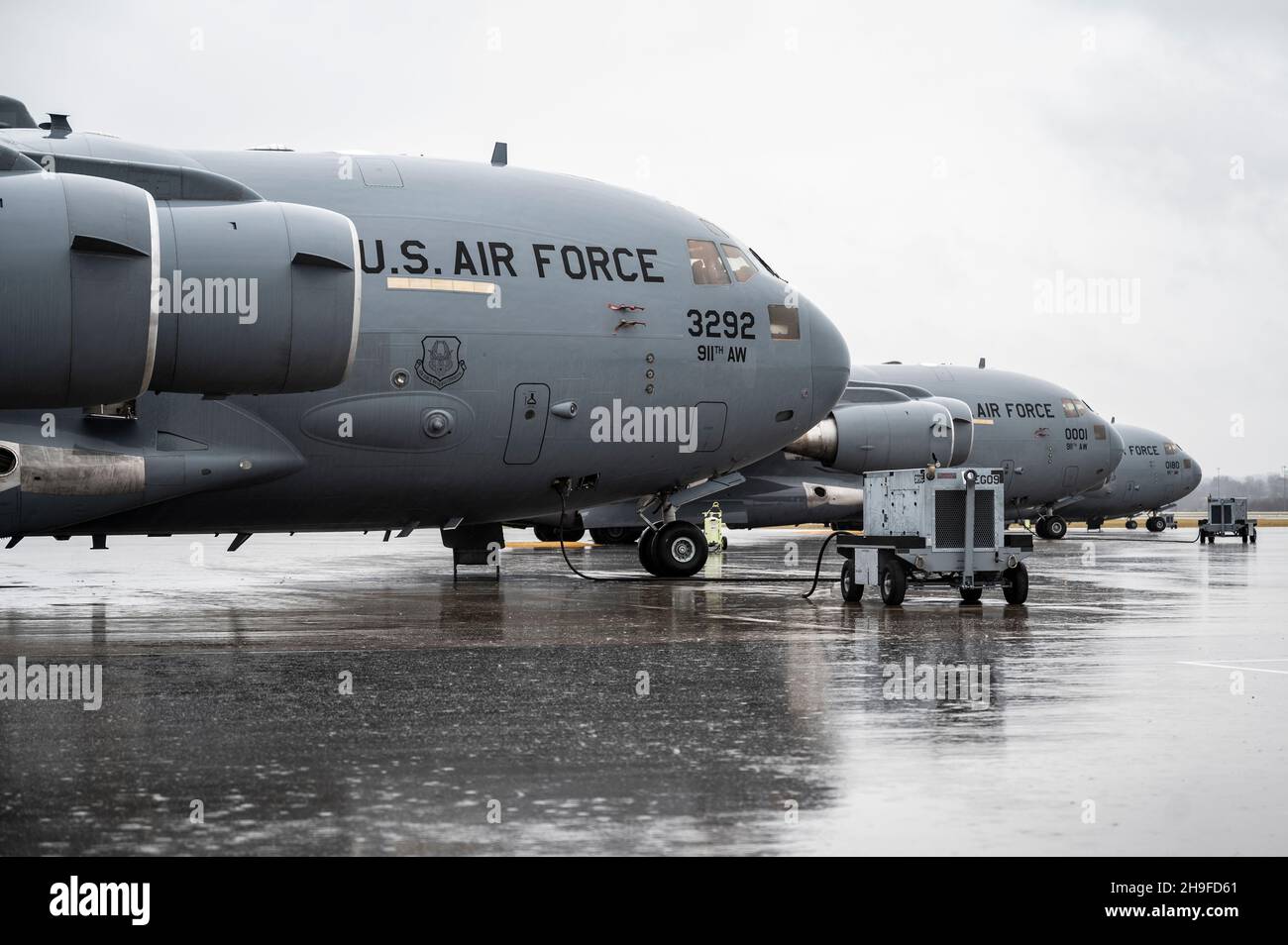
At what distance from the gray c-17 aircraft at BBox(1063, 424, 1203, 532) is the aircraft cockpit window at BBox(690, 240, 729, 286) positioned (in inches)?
1304

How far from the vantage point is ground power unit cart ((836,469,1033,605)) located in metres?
16.9

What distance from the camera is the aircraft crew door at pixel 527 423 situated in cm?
1778

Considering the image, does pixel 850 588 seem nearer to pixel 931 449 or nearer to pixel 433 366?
pixel 433 366

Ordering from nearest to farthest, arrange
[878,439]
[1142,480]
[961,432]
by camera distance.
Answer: [878,439] < [961,432] < [1142,480]

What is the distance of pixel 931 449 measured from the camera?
86.8ft

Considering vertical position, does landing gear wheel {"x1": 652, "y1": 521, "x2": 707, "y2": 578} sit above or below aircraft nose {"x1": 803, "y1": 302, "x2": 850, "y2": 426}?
below

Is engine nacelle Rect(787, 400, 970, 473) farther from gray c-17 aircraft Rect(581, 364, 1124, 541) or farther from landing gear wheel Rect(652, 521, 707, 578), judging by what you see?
landing gear wheel Rect(652, 521, 707, 578)

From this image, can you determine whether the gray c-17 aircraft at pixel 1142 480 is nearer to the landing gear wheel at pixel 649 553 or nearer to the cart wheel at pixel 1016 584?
the landing gear wheel at pixel 649 553

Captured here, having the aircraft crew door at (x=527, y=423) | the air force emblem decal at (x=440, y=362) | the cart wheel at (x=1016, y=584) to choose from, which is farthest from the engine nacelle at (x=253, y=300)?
the cart wheel at (x=1016, y=584)

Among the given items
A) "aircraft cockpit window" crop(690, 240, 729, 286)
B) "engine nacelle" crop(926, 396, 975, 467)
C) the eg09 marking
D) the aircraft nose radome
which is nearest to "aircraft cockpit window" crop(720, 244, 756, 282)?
"aircraft cockpit window" crop(690, 240, 729, 286)

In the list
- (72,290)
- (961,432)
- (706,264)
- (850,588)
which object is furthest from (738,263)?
(72,290)

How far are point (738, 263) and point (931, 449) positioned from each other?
27.2 ft

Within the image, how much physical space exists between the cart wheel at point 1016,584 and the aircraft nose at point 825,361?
169 inches

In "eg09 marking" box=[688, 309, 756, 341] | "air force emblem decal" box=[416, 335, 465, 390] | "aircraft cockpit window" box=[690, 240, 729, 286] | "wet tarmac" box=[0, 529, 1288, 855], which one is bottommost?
"wet tarmac" box=[0, 529, 1288, 855]
